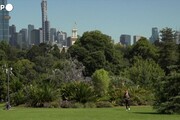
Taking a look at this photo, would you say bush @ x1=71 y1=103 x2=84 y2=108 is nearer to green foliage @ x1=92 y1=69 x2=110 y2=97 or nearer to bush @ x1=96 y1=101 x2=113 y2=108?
bush @ x1=96 y1=101 x2=113 y2=108

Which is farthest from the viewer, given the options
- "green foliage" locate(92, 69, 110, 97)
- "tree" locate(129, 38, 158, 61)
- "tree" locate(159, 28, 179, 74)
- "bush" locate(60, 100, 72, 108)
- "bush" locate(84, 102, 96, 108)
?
"tree" locate(129, 38, 158, 61)

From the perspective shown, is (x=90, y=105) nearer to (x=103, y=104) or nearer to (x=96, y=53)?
(x=103, y=104)

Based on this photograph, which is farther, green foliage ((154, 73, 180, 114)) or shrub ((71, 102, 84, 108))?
shrub ((71, 102, 84, 108))

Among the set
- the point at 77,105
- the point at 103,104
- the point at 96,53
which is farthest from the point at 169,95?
the point at 96,53

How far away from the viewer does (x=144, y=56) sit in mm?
93375

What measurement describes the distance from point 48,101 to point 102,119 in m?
18.5

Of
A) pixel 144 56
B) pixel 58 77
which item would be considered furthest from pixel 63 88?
pixel 144 56

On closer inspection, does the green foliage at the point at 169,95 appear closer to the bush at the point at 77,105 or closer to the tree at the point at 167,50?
the bush at the point at 77,105

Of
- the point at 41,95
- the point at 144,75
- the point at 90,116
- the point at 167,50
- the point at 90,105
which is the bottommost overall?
the point at 90,116

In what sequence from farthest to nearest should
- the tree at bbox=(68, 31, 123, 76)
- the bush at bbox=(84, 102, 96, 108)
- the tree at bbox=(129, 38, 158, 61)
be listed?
the tree at bbox=(129, 38, 158, 61) < the tree at bbox=(68, 31, 123, 76) < the bush at bbox=(84, 102, 96, 108)

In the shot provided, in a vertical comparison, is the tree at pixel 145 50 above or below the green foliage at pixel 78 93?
above

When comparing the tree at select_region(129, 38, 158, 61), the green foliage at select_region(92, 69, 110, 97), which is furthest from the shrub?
the tree at select_region(129, 38, 158, 61)

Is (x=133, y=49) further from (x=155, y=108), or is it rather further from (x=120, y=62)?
(x=155, y=108)

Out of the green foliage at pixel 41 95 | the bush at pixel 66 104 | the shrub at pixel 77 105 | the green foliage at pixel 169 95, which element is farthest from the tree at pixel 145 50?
the green foliage at pixel 169 95
